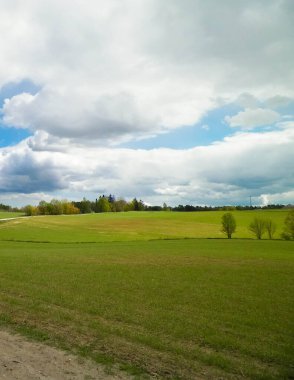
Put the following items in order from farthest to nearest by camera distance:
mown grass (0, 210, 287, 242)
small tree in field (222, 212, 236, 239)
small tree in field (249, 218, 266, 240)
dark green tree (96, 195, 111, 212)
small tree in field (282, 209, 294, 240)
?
dark green tree (96, 195, 111, 212) < small tree in field (249, 218, 266, 240) < small tree in field (222, 212, 236, 239) < small tree in field (282, 209, 294, 240) < mown grass (0, 210, 287, 242)

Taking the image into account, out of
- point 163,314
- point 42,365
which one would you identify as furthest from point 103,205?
point 42,365

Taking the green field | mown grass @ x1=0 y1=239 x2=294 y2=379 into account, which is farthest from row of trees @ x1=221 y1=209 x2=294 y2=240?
mown grass @ x1=0 y1=239 x2=294 y2=379

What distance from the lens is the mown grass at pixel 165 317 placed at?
9625 mm

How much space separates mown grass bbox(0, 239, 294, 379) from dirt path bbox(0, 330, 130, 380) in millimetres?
526

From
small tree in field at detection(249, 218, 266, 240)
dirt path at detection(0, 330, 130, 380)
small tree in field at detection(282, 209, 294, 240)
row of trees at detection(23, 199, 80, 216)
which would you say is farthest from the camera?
row of trees at detection(23, 199, 80, 216)

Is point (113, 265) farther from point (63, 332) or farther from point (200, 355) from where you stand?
point (200, 355)

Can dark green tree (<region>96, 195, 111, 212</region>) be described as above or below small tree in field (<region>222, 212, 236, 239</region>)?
above

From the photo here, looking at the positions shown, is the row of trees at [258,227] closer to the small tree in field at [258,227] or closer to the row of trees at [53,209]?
the small tree in field at [258,227]

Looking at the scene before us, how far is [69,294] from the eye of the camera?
18203mm

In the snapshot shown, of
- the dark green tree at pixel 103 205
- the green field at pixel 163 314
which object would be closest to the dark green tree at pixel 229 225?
the green field at pixel 163 314

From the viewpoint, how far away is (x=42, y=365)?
9.08 m

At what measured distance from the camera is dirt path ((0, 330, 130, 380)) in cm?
843

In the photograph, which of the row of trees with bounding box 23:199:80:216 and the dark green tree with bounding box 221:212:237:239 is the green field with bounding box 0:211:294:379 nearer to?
the dark green tree with bounding box 221:212:237:239

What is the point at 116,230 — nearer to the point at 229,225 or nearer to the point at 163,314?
the point at 229,225
